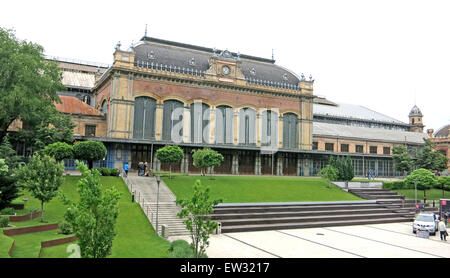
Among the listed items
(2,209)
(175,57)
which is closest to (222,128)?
(175,57)

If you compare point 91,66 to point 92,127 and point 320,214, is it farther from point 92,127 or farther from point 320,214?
point 320,214

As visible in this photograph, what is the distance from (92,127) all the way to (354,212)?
111 feet

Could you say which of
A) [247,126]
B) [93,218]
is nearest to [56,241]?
[93,218]

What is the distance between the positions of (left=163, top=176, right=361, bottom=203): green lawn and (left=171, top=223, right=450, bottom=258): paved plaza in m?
6.21

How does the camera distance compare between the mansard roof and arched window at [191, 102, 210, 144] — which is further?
the mansard roof

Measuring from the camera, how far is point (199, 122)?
47344 mm

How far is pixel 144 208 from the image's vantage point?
25000 millimetres

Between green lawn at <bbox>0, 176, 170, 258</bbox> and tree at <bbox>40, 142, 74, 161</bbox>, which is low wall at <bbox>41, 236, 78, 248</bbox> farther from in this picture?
tree at <bbox>40, 142, 74, 161</bbox>

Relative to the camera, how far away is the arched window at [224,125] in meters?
48.5

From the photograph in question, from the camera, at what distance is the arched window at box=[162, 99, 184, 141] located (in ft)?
151

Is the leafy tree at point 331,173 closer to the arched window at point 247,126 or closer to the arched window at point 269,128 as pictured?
the arched window at point 269,128

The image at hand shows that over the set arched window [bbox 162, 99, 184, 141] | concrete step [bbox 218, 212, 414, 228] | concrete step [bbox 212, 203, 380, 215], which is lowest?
concrete step [bbox 218, 212, 414, 228]

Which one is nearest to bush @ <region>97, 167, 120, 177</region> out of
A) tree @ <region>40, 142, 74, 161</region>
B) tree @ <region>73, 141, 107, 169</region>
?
tree @ <region>73, 141, 107, 169</region>

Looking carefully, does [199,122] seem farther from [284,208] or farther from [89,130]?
[284,208]
